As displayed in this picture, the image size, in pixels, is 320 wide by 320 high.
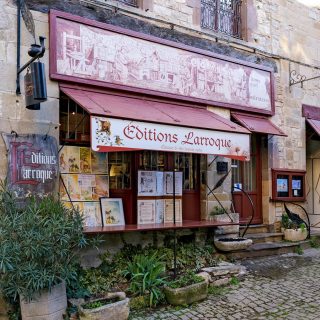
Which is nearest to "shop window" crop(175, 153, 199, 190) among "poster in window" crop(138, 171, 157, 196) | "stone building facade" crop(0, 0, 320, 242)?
"stone building facade" crop(0, 0, 320, 242)

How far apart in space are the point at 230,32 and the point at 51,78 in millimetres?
4415

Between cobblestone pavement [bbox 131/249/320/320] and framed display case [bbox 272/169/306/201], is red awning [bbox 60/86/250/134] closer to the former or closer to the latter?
cobblestone pavement [bbox 131/249/320/320]

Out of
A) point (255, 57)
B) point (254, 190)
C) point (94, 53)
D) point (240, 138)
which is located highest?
point (255, 57)

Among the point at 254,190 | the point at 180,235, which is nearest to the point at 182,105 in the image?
the point at 180,235

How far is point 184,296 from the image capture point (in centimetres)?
510

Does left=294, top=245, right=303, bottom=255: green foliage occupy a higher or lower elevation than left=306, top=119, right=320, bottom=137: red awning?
lower

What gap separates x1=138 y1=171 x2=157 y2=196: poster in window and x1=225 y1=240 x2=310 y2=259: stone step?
174 centimetres

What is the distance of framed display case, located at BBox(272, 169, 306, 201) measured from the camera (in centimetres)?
860

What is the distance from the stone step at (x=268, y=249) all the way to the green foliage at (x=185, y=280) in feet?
5.05

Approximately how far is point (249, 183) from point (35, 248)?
5631mm

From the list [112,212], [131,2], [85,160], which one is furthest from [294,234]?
[131,2]

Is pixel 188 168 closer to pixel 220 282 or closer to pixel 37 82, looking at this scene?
pixel 220 282

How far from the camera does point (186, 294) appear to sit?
5121 mm

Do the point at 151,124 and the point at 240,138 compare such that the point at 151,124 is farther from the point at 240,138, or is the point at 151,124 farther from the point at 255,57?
the point at 255,57
